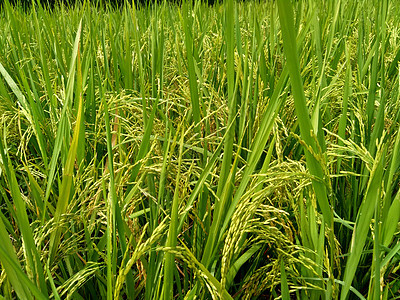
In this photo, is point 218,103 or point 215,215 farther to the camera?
point 218,103

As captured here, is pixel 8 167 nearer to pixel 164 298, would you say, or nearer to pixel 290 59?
pixel 164 298

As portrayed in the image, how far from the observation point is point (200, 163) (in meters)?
0.81

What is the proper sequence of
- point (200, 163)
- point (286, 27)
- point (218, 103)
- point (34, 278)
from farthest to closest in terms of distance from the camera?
point (218, 103)
point (200, 163)
point (34, 278)
point (286, 27)

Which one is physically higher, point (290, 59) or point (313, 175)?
point (290, 59)

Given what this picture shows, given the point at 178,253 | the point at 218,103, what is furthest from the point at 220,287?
the point at 218,103

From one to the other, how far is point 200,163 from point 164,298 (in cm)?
35

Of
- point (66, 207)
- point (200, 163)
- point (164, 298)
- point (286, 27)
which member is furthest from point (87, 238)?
point (286, 27)

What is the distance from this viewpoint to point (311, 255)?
0.58 meters

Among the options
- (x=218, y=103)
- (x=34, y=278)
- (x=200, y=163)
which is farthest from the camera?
(x=218, y=103)

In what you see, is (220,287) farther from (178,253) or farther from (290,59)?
(290,59)

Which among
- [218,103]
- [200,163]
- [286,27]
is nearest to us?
[286,27]

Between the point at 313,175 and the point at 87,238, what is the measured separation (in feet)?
1.10

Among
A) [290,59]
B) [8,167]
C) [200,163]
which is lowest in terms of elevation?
[200,163]

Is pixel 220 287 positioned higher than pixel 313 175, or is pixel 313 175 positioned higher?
pixel 313 175
